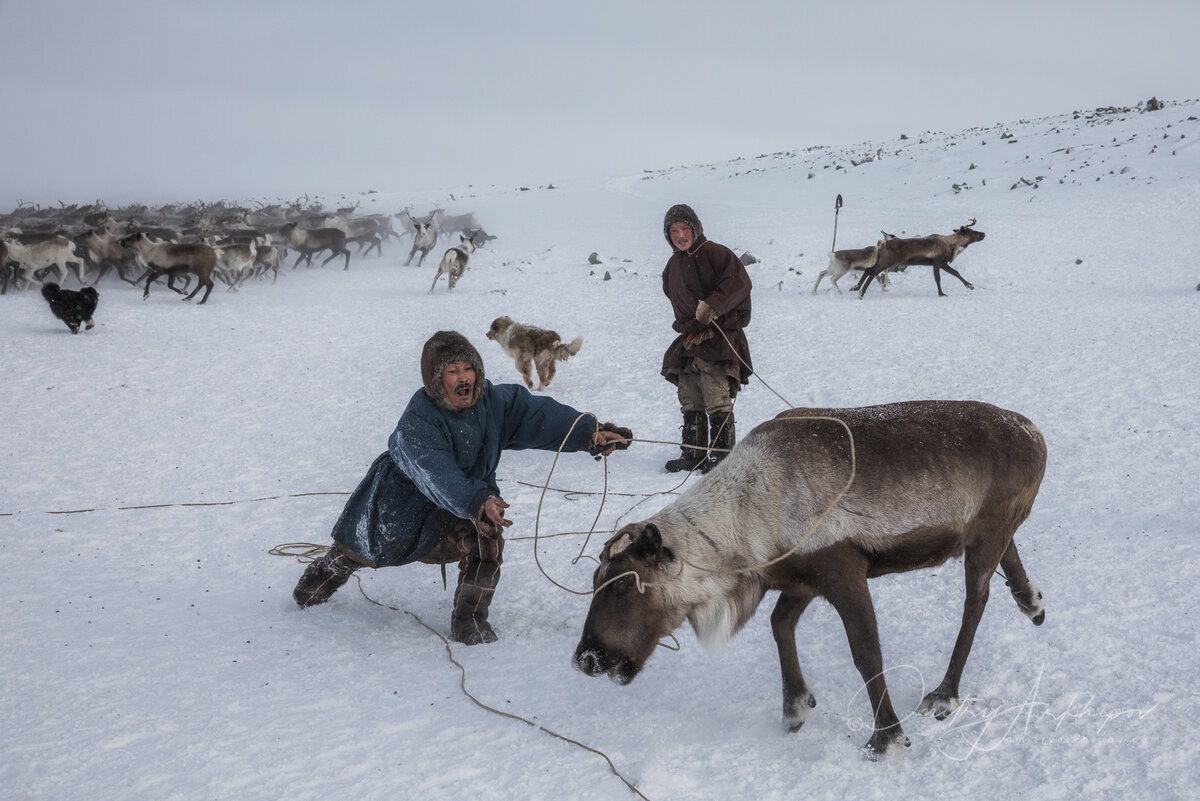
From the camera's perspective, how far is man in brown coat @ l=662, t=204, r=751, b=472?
5391mm

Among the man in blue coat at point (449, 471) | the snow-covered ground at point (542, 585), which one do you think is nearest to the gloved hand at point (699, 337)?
the snow-covered ground at point (542, 585)

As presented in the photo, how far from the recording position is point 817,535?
8.22ft

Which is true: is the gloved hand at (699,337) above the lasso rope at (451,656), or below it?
above

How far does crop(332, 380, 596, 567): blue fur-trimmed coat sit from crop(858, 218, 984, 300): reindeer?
30.4ft

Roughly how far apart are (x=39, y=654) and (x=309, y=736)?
1.30 m

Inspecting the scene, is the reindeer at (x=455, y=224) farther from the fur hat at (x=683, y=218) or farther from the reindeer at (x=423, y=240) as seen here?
the fur hat at (x=683, y=218)

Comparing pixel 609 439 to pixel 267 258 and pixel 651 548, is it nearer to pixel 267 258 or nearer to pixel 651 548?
pixel 651 548

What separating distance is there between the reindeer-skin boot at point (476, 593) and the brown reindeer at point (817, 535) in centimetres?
90

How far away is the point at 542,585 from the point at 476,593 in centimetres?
A: 66

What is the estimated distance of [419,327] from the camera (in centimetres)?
1115

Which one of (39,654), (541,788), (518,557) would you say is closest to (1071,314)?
(518,557)

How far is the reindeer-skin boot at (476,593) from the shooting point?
338 centimetres

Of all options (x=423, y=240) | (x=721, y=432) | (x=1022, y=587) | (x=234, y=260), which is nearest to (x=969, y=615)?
(x=1022, y=587)

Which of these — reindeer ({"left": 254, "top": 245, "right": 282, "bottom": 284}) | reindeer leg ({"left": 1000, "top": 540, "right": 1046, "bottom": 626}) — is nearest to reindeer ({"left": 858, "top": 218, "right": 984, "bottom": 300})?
reindeer leg ({"left": 1000, "top": 540, "right": 1046, "bottom": 626})
